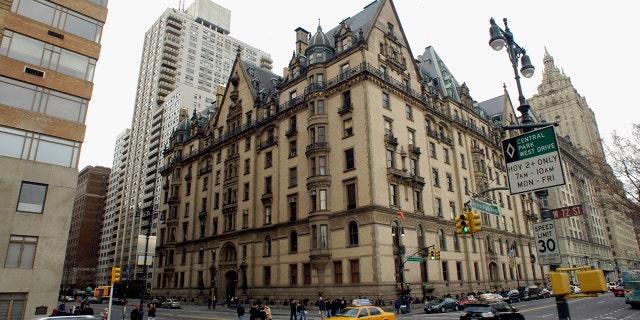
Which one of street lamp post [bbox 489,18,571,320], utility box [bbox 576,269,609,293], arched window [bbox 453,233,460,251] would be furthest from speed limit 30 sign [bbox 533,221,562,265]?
arched window [bbox 453,233,460,251]

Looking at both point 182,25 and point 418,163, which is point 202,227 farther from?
point 182,25

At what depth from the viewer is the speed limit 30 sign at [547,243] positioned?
9.69 metres

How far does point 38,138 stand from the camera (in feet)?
86.3

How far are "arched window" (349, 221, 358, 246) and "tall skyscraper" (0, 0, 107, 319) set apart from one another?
2491cm

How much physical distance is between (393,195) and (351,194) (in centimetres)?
458

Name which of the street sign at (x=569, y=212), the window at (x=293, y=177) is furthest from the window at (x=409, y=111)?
the street sign at (x=569, y=212)

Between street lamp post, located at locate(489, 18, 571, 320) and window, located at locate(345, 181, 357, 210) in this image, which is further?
window, located at locate(345, 181, 357, 210)

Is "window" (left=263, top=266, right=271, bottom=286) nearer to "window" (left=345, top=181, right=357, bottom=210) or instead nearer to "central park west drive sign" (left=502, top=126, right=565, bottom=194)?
"window" (left=345, top=181, right=357, bottom=210)

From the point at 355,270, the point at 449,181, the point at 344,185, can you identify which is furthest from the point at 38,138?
the point at 449,181

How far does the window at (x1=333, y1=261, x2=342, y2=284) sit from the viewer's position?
41094mm

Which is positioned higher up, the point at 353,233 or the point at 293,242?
the point at 353,233

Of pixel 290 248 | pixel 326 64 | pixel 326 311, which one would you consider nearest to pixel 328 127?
pixel 326 64

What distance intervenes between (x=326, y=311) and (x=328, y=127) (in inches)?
788

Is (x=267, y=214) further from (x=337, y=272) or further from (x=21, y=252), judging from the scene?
(x=21, y=252)
